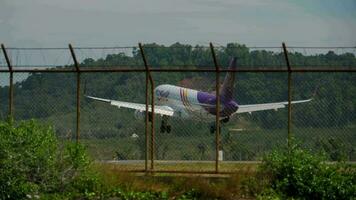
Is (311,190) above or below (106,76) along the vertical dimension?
below

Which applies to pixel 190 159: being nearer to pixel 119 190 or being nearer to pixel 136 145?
pixel 136 145

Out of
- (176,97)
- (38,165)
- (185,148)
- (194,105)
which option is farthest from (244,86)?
(176,97)

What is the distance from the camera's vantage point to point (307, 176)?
66.3 feet

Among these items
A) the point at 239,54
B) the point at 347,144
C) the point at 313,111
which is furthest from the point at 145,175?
the point at 239,54

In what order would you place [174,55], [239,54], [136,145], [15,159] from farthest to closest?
1. [239,54]
2. [174,55]
3. [136,145]
4. [15,159]

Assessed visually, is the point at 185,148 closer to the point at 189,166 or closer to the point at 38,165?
the point at 189,166

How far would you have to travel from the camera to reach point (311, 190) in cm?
2002

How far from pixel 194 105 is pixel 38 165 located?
34542mm

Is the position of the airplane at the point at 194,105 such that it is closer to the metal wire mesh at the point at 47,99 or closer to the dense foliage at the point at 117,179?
the metal wire mesh at the point at 47,99

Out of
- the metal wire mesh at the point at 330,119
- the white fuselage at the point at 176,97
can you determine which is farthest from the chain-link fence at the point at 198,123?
the white fuselage at the point at 176,97

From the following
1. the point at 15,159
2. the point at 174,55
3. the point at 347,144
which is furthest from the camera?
the point at 174,55

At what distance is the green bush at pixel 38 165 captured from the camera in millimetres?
19812

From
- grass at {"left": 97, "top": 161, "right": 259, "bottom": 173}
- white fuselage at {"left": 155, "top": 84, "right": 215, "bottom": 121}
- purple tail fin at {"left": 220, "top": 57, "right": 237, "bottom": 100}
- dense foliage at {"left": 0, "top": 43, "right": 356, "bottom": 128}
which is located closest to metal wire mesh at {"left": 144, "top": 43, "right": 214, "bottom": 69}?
dense foliage at {"left": 0, "top": 43, "right": 356, "bottom": 128}

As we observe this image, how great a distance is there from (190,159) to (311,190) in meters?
8.50
